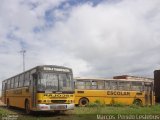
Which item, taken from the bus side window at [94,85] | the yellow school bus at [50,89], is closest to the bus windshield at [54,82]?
the yellow school bus at [50,89]

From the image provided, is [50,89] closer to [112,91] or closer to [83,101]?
[83,101]

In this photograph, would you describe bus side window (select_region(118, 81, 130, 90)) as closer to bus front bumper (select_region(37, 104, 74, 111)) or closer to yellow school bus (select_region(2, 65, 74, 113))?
yellow school bus (select_region(2, 65, 74, 113))

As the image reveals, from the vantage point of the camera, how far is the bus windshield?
20688mm

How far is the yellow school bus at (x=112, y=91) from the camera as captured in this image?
31.0 m

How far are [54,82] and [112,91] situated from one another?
11903mm

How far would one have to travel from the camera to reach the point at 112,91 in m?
32.0

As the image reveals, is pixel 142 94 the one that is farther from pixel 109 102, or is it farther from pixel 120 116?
pixel 120 116

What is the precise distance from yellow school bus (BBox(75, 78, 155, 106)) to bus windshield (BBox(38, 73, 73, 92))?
9109 mm

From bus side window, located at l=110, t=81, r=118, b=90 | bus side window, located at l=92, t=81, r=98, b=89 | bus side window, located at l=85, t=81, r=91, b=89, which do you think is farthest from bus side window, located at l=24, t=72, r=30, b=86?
bus side window, located at l=110, t=81, r=118, b=90

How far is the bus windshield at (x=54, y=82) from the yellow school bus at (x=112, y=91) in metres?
9.11

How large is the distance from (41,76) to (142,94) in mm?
14854

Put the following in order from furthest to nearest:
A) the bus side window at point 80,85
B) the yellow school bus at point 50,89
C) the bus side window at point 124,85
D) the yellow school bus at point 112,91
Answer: the bus side window at point 124,85
the yellow school bus at point 112,91
the bus side window at point 80,85
the yellow school bus at point 50,89

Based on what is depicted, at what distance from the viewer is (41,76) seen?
20.8m

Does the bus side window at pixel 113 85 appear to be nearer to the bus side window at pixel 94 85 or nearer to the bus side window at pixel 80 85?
the bus side window at pixel 94 85
